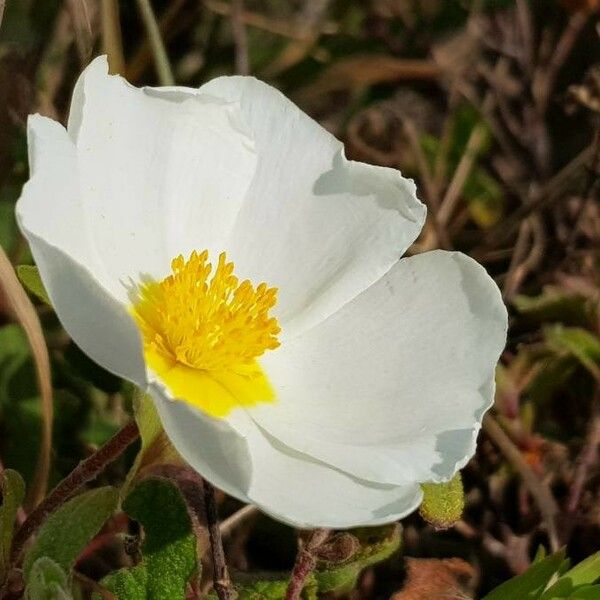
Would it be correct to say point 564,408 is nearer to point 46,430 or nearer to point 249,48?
point 46,430

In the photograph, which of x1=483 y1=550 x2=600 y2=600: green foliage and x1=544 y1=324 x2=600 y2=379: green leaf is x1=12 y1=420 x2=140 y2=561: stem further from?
x1=544 y1=324 x2=600 y2=379: green leaf

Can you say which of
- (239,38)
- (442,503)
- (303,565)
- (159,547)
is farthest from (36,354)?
(239,38)

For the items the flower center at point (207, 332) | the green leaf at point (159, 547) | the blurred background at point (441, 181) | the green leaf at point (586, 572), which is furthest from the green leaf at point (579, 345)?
the green leaf at point (159, 547)

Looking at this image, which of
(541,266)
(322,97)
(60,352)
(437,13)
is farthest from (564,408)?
(437,13)

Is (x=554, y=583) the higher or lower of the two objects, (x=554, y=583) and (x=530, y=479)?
the higher

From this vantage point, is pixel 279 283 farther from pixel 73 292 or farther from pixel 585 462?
pixel 585 462

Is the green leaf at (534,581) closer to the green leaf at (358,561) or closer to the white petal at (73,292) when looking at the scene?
the green leaf at (358,561)
